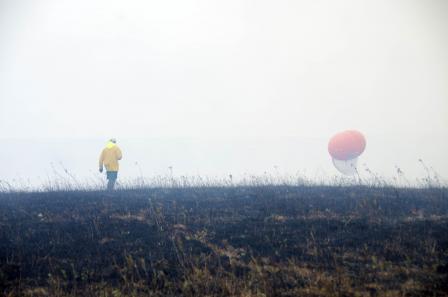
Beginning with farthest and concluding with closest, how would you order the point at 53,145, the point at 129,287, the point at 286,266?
the point at 53,145, the point at 286,266, the point at 129,287

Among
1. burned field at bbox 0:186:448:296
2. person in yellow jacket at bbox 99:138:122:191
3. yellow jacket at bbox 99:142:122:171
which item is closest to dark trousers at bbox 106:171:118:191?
person in yellow jacket at bbox 99:138:122:191

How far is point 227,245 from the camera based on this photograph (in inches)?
369

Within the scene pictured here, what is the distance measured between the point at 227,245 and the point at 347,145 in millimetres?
24784

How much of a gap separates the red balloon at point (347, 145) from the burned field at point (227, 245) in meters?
18.9

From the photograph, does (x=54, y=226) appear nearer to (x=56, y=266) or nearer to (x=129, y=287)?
(x=56, y=266)

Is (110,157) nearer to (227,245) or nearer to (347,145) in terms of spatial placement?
(227,245)

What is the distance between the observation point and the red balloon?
3244cm

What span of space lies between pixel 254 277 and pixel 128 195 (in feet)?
23.3

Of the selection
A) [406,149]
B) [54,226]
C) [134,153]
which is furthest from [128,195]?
[134,153]

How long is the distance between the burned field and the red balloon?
1891 cm

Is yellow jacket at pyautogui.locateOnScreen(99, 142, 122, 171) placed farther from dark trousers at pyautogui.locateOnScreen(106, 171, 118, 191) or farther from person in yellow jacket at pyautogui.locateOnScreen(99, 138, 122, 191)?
dark trousers at pyautogui.locateOnScreen(106, 171, 118, 191)

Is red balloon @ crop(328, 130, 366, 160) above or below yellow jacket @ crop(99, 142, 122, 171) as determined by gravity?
above

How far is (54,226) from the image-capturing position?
1078 centimetres

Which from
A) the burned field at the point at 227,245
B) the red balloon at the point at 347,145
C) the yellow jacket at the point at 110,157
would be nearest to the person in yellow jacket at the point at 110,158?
the yellow jacket at the point at 110,157
